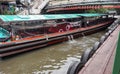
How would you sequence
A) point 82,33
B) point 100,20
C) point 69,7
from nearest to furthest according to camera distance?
1. point 82,33
2. point 100,20
3. point 69,7

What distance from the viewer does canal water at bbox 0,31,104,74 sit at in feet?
34.4

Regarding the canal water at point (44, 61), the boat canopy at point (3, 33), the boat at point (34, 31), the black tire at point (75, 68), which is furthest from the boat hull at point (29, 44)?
the black tire at point (75, 68)

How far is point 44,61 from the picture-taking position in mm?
12164

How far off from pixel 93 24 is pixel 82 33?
397 cm

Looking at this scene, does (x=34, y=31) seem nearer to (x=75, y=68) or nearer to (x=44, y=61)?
(x=44, y=61)

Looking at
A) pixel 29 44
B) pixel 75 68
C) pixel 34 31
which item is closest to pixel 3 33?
pixel 29 44

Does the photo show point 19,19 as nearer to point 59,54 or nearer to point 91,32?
point 59,54

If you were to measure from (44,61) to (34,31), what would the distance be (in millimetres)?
4252

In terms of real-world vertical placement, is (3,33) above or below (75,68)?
below

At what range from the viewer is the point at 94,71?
5301 mm

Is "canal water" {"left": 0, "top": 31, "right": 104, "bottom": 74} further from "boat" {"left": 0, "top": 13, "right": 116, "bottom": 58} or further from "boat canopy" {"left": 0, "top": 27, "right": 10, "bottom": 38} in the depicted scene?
"boat canopy" {"left": 0, "top": 27, "right": 10, "bottom": 38}

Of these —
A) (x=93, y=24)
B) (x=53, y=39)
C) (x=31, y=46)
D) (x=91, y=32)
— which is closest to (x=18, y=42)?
(x=31, y=46)

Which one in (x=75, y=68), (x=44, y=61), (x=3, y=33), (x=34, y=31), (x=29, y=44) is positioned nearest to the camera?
(x=75, y=68)

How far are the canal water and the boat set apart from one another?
51 cm
